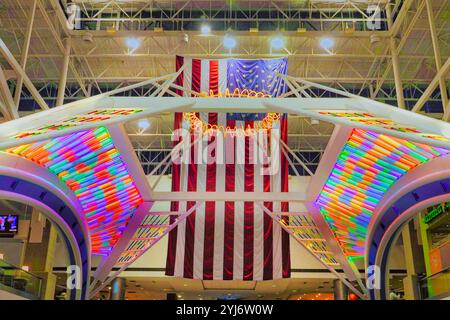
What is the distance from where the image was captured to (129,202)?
13922mm

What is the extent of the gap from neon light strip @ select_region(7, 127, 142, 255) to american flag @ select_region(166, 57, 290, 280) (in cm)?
187

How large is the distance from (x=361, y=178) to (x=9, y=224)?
18345mm

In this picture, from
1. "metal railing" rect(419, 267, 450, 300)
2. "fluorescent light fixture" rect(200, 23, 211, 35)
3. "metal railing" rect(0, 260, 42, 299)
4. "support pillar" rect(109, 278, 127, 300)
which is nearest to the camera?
"metal railing" rect(419, 267, 450, 300)

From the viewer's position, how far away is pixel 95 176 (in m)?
12.2

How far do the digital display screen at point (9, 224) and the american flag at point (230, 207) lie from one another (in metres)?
12.2

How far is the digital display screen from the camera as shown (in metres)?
23.0

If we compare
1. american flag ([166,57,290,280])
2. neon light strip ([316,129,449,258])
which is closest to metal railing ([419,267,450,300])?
neon light strip ([316,129,449,258])

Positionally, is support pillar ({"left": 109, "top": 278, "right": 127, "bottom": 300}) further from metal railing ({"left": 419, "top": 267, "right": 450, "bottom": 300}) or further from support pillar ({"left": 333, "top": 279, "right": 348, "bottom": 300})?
metal railing ({"left": 419, "top": 267, "right": 450, "bottom": 300})

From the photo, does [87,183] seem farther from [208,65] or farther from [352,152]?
[352,152]

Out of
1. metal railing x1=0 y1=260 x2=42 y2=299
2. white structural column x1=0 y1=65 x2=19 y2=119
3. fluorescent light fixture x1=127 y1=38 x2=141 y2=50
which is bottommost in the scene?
metal railing x1=0 y1=260 x2=42 y2=299

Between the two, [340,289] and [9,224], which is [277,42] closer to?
[340,289]

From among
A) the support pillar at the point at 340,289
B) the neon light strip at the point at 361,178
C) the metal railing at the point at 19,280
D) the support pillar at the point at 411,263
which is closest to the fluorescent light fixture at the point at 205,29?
the neon light strip at the point at 361,178

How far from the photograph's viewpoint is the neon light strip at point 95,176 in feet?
32.7
